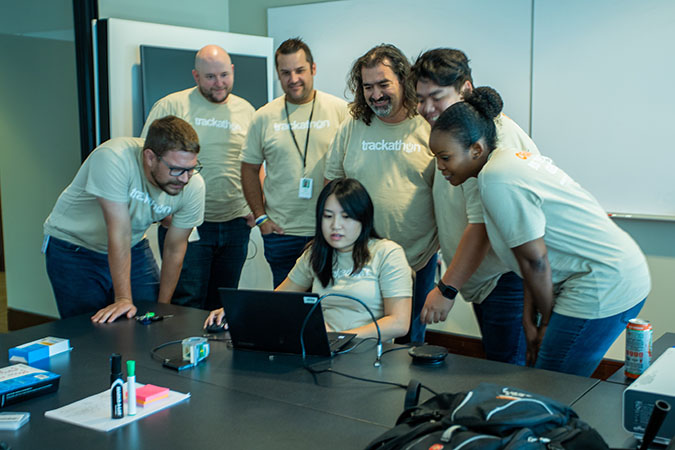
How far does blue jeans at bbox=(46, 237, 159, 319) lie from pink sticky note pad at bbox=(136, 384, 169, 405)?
112 cm

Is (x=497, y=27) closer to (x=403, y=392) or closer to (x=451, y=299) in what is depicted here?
(x=451, y=299)

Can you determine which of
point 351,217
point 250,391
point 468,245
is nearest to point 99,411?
point 250,391

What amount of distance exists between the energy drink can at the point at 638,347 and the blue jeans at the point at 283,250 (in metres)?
1.61

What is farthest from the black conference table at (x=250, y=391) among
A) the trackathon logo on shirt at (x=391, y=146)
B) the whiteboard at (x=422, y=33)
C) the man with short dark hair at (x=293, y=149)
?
the whiteboard at (x=422, y=33)

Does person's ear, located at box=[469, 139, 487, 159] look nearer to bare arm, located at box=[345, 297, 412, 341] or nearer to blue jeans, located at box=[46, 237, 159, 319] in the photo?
bare arm, located at box=[345, 297, 412, 341]

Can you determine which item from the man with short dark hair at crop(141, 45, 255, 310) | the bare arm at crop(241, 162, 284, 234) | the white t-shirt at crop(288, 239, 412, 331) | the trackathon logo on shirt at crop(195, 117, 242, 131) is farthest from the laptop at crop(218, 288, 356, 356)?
the trackathon logo on shirt at crop(195, 117, 242, 131)

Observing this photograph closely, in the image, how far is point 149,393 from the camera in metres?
1.60

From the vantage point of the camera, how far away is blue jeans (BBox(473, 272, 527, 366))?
2.34 metres

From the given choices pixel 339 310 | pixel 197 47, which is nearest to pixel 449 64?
pixel 339 310

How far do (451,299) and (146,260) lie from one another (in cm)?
132

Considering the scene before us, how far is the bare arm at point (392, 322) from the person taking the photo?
7.13 ft

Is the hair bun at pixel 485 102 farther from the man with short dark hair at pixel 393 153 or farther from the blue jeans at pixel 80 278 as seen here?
the blue jeans at pixel 80 278

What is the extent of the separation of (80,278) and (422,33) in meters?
2.52

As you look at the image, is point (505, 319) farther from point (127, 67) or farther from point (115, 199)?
point (127, 67)
